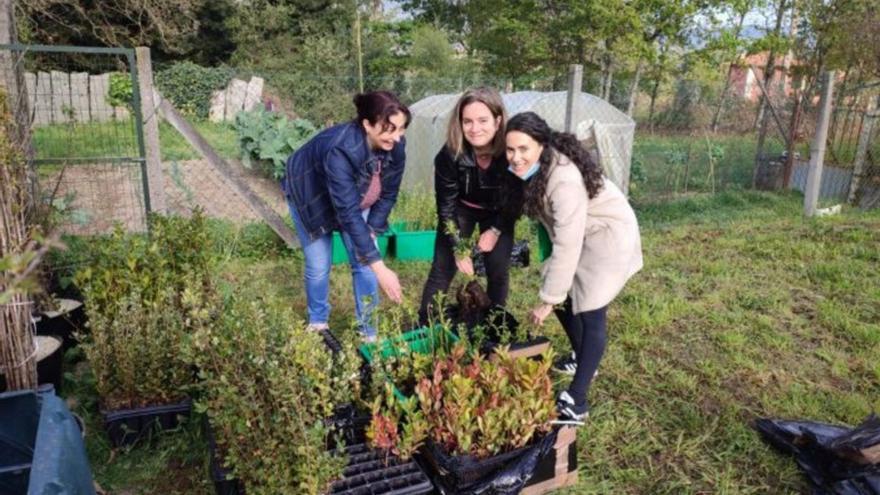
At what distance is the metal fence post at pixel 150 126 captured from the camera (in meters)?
4.41

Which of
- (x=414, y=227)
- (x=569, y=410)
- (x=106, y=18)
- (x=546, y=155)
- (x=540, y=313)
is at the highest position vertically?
(x=106, y=18)

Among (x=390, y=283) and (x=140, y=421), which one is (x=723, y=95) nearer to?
(x=390, y=283)

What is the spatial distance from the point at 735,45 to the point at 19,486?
14824 mm

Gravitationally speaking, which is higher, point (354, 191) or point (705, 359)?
point (354, 191)

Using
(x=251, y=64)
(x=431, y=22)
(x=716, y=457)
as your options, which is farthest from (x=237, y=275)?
(x=431, y=22)

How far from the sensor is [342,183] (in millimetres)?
2781

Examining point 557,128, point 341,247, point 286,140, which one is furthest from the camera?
point 557,128

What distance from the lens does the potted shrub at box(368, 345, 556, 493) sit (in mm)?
2055

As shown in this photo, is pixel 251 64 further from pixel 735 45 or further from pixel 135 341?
pixel 135 341

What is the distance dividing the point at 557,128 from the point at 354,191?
5096 mm

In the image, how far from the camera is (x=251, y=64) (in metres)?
19.6

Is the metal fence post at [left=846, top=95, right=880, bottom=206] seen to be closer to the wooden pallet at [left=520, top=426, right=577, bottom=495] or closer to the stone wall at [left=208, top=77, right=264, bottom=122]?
the wooden pallet at [left=520, top=426, right=577, bottom=495]

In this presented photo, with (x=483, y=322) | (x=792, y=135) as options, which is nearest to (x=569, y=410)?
(x=483, y=322)

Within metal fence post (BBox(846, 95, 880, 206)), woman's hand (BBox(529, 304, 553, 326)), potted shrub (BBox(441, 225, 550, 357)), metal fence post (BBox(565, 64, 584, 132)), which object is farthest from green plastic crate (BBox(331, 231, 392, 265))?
metal fence post (BBox(846, 95, 880, 206))
